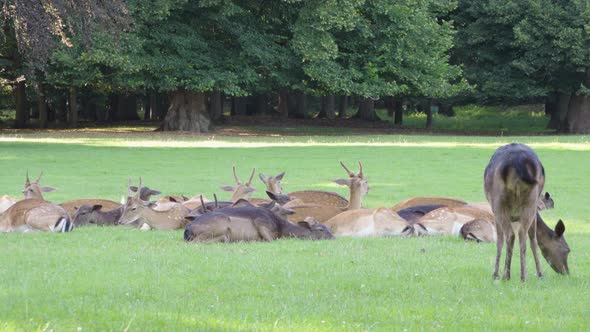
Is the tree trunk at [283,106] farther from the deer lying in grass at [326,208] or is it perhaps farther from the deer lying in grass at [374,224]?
the deer lying in grass at [374,224]

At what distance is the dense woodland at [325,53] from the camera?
37.6m

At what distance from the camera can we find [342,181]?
13.1m

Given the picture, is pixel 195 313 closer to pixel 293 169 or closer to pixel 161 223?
pixel 161 223

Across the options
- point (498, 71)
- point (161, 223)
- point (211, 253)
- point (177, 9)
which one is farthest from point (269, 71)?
point (211, 253)

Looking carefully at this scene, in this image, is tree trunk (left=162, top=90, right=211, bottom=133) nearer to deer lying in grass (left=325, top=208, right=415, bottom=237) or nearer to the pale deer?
the pale deer

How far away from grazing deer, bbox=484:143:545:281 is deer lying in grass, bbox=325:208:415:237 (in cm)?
341

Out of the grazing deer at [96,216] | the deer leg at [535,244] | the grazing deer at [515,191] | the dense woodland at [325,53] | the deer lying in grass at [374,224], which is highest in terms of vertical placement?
the dense woodland at [325,53]

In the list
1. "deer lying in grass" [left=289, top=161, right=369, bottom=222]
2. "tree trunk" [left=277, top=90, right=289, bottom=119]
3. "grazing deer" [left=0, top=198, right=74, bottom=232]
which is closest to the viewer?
"grazing deer" [left=0, top=198, right=74, bottom=232]

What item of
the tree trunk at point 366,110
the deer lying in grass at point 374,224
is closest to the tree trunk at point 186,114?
the tree trunk at point 366,110

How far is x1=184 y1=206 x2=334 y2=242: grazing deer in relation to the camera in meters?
10.6

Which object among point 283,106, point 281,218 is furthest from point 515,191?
point 283,106

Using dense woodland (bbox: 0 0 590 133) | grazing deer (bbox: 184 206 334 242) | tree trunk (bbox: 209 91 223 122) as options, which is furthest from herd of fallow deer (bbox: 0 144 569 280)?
tree trunk (bbox: 209 91 223 122)

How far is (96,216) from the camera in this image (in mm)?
12828

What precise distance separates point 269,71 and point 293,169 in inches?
722
